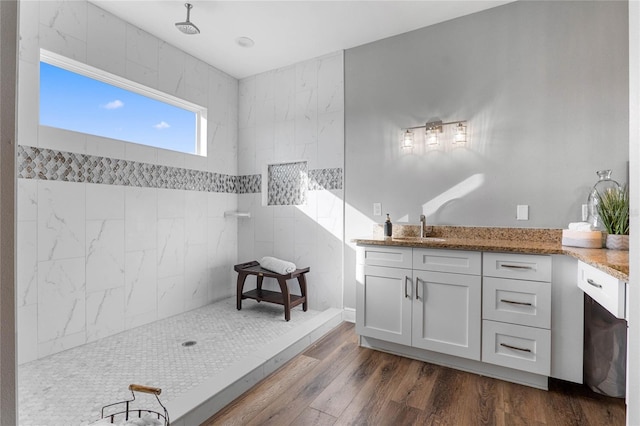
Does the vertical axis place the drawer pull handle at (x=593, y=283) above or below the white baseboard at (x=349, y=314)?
above

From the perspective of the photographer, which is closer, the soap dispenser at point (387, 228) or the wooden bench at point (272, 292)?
the soap dispenser at point (387, 228)

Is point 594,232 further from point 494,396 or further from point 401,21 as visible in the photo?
point 401,21

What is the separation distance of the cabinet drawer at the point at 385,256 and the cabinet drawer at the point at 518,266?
1.73 ft

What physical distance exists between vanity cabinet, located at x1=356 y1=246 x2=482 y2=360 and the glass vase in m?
0.85

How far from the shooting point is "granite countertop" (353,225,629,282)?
1710 mm

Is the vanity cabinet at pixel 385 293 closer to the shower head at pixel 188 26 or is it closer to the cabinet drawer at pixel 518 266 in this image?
the cabinet drawer at pixel 518 266

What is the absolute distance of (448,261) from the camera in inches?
88.5

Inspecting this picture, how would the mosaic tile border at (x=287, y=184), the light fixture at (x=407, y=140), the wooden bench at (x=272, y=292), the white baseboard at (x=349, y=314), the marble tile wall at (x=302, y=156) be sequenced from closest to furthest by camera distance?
the light fixture at (x=407, y=140), the wooden bench at (x=272, y=292), the white baseboard at (x=349, y=314), the marble tile wall at (x=302, y=156), the mosaic tile border at (x=287, y=184)

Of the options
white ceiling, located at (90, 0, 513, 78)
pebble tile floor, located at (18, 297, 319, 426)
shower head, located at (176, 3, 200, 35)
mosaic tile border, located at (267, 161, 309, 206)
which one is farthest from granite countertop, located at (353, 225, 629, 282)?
shower head, located at (176, 3, 200, 35)

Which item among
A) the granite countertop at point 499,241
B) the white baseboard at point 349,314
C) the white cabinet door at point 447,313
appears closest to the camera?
the granite countertop at point 499,241

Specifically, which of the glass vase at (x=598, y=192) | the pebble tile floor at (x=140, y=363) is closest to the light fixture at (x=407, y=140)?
the glass vase at (x=598, y=192)

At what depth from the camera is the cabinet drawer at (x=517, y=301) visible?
1971 mm

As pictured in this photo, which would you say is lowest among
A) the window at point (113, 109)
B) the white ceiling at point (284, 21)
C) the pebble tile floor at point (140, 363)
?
the pebble tile floor at point (140, 363)

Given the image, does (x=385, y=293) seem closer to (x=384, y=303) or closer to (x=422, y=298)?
(x=384, y=303)
